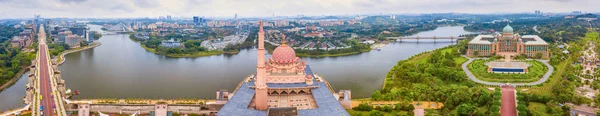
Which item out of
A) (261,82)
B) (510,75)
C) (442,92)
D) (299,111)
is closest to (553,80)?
(510,75)

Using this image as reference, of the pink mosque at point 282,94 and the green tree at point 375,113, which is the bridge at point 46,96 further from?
the green tree at point 375,113

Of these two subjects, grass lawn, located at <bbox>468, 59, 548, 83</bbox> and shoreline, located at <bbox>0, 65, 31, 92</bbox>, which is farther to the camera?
shoreline, located at <bbox>0, 65, 31, 92</bbox>

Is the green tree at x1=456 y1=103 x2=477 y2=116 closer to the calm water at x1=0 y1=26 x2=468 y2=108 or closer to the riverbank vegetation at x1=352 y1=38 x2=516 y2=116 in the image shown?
the riverbank vegetation at x1=352 y1=38 x2=516 y2=116

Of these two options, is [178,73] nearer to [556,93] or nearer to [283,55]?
[283,55]

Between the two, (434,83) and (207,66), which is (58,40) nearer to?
(207,66)

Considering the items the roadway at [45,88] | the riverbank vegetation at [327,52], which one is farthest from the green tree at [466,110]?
the riverbank vegetation at [327,52]

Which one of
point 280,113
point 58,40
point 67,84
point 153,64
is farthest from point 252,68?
point 58,40

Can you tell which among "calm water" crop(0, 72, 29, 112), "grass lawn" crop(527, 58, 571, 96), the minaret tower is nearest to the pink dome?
the minaret tower

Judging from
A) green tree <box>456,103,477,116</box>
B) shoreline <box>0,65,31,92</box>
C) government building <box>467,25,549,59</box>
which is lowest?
shoreline <box>0,65,31,92</box>
